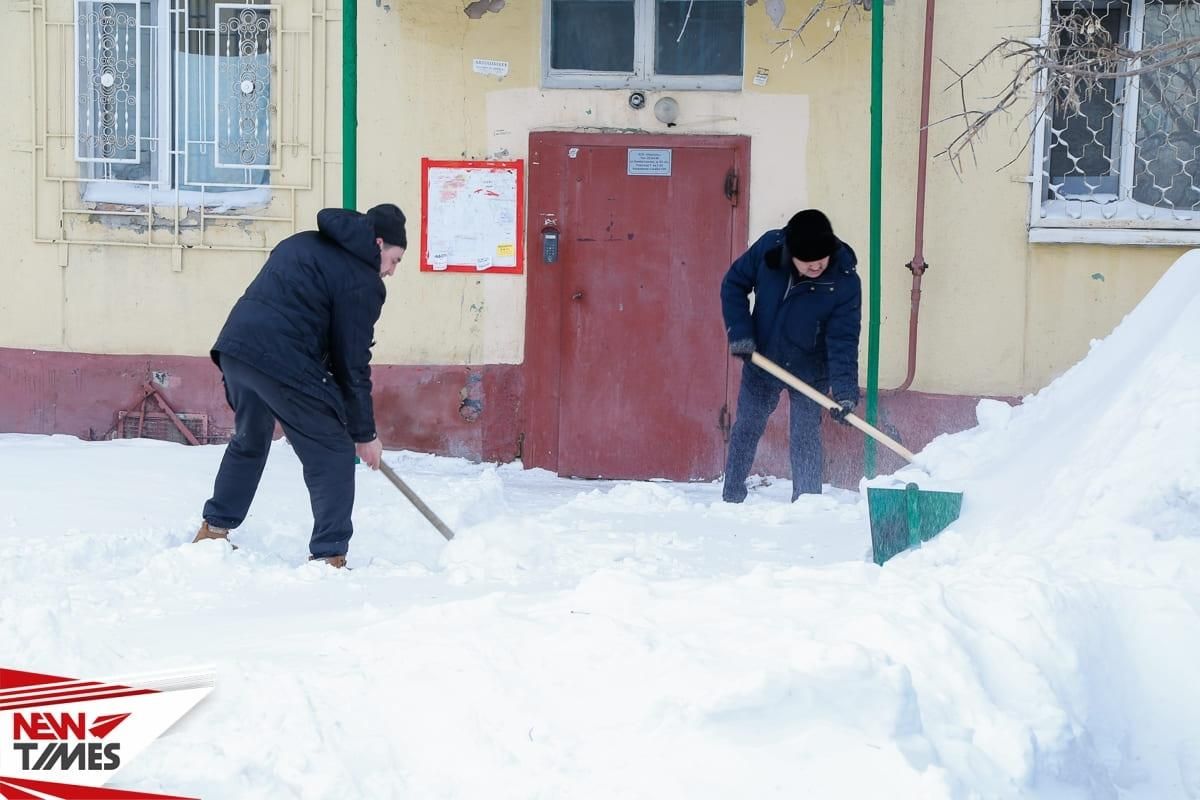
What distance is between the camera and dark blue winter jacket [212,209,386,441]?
5086 millimetres

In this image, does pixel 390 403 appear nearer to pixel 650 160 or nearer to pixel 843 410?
pixel 650 160

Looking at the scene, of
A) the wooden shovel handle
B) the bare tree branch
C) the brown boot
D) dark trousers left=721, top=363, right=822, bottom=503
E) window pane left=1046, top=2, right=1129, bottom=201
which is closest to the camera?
the brown boot

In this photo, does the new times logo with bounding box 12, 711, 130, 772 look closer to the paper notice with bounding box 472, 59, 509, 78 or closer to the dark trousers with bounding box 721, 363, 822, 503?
the dark trousers with bounding box 721, 363, 822, 503

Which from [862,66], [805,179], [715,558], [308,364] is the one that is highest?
[862,66]

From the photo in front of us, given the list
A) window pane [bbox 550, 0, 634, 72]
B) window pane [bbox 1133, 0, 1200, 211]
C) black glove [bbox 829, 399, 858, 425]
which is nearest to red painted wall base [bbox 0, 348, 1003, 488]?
black glove [bbox 829, 399, 858, 425]

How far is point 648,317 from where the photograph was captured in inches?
313

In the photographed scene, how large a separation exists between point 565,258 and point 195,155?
2197 millimetres

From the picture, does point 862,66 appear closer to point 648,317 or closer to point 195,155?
point 648,317

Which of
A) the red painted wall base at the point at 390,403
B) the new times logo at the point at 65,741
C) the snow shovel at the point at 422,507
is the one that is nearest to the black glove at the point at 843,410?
the red painted wall base at the point at 390,403

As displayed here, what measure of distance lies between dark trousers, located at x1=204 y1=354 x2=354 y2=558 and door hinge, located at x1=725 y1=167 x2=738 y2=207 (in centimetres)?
331

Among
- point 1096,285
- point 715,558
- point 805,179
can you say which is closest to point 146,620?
point 715,558

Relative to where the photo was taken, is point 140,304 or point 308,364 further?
point 140,304

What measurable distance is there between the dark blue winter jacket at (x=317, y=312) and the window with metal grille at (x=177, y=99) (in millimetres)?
3055
